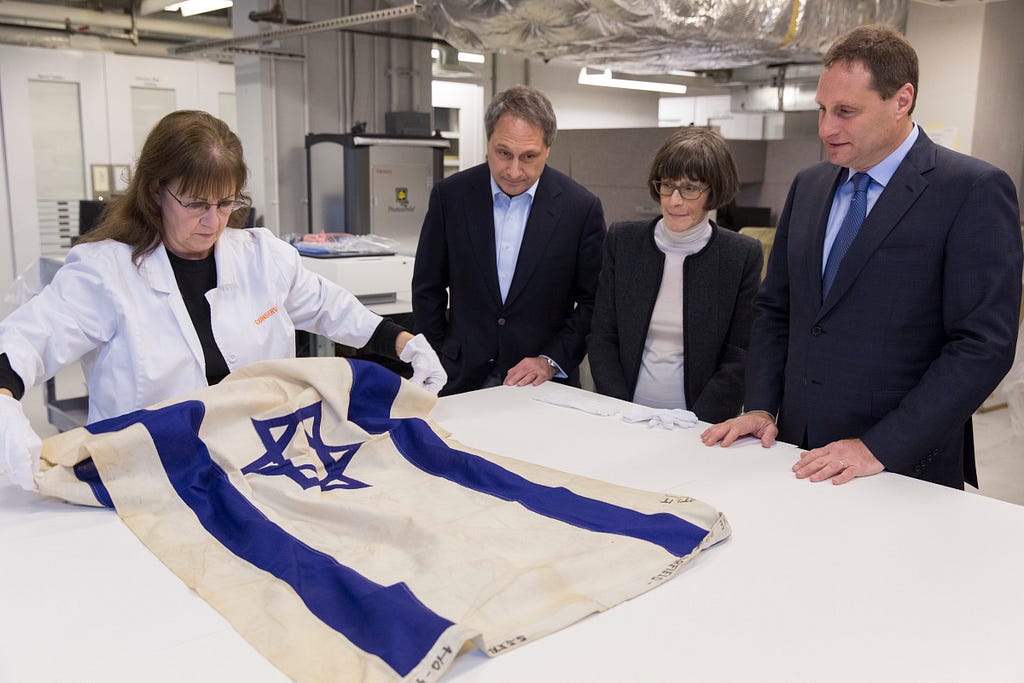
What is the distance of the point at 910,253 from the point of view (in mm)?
1690

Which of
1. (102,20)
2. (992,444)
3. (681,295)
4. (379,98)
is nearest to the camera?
(681,295)

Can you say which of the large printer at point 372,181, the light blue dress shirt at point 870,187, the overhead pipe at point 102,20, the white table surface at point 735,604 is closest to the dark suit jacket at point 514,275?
the light blue dress shirt at point 870,187

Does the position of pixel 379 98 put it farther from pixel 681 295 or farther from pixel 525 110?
pixel 681 295

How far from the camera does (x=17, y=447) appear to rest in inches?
53.0

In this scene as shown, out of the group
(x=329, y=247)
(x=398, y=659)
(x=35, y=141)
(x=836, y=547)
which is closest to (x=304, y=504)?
(x=398, y=659)

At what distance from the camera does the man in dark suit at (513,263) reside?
2.39 meters

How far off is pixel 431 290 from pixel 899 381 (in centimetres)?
130

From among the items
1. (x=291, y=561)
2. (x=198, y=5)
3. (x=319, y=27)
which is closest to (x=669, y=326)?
(x=291, y=561)

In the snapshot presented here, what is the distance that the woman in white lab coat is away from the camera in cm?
167

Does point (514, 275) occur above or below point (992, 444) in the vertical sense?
above

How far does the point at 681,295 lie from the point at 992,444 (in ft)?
10.2

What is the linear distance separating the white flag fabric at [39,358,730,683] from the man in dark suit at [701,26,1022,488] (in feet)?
1.80

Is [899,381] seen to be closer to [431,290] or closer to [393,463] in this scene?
[393,463]

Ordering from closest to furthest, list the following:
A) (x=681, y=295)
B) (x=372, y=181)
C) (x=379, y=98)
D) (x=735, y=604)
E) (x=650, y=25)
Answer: (x=735, y=604), (x=681, y=295), (x=650, y=25), (x=372, y=181), (x=379, y=98)
